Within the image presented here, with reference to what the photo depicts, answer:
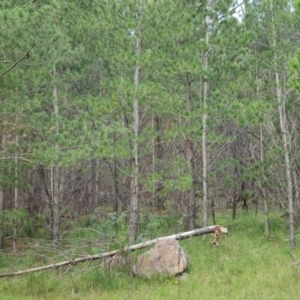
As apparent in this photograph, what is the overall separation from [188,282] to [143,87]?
161 inches

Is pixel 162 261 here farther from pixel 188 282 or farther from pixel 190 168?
pixel 190 168

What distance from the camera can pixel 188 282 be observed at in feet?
23.6

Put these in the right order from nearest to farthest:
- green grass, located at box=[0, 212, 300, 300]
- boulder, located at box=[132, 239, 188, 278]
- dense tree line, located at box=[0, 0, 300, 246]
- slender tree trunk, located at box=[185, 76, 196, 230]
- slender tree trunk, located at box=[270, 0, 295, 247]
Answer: green grass, located at box=[0, 212, 300, 300] → boulder, located at box=[132, 239, 188, 278] → dense tree line, located at box=[0, 0, 300, 246] → slender tree trunk, located at box=[270, 0, 295, 247] → slender tree trunk, located at box=[185, 76, 196, 230]

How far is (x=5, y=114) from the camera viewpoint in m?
8.53

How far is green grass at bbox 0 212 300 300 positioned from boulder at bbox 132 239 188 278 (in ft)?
0.47

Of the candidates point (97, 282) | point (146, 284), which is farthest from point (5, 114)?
point (146, 284)

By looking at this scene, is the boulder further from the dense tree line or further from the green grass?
the dense tree line

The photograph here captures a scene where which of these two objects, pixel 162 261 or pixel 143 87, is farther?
pixel 143 87

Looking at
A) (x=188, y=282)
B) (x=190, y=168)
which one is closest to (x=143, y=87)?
(x=190, y=168)

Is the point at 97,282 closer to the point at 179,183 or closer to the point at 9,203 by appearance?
the point at 179,183

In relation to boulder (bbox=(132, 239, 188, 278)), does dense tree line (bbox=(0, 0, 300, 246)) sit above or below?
above

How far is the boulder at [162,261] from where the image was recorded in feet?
24.4

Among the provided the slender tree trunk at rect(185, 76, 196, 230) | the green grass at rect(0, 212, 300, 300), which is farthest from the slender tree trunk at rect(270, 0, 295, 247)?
the slender tree trunk at rect(185, 76, 196, 230)

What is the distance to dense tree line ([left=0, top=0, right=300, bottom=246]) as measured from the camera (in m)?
8.37
